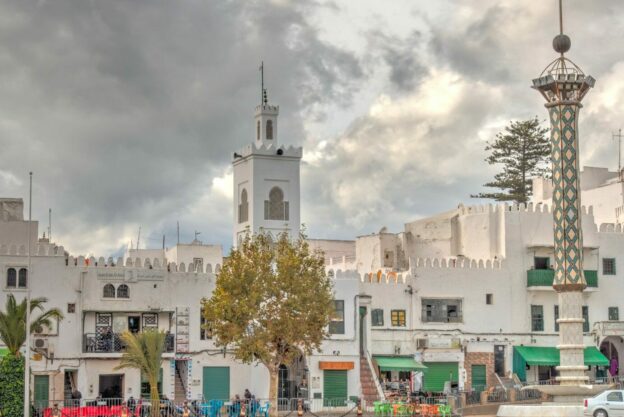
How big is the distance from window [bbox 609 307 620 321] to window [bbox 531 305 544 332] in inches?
136

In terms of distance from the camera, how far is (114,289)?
46219 mm

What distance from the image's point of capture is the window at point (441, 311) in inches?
2055

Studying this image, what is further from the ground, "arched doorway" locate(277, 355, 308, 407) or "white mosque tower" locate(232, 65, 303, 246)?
"white mosque tower" locate(232, 65, 303, 246)


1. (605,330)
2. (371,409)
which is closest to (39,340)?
(371,409)

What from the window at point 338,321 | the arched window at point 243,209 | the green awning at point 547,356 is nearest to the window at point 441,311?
the green awning at point 547,356

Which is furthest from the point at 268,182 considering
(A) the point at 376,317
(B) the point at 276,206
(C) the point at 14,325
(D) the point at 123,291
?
(C) the point at 14,325

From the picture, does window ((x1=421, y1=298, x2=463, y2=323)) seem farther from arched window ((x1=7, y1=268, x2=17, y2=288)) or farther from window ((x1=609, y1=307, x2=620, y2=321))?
arched window ((x1=7, y1=268, x2=17, y2=288))

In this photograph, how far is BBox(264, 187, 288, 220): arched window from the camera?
191ft

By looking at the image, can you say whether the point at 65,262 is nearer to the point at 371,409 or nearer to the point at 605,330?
the point at 371,409

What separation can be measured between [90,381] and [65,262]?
4545 millimetres

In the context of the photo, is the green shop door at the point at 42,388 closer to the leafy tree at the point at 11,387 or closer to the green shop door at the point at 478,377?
the leafy tree at the point at 11,387

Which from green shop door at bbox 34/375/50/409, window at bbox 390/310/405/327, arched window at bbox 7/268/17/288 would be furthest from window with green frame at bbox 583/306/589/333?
arched window at bbox 7/268/17/288

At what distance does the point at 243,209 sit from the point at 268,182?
2032 millimetres

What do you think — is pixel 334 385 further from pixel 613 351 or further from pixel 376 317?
pixel 613 351
